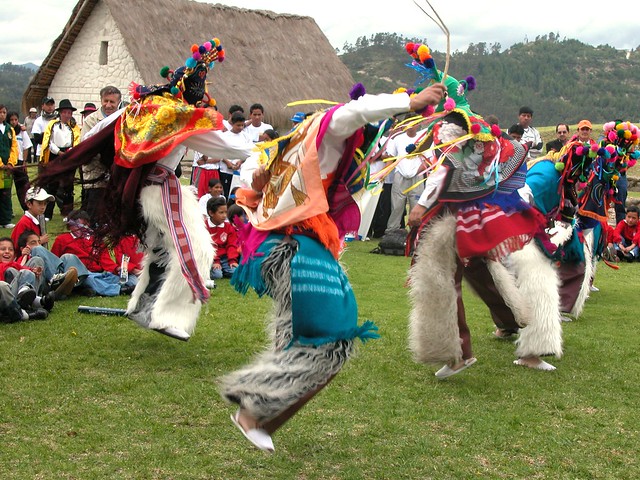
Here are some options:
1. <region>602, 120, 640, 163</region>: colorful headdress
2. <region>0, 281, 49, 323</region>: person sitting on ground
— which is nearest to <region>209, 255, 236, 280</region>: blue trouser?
<region>0, 281, 49, 323</region>: person sitting on ground

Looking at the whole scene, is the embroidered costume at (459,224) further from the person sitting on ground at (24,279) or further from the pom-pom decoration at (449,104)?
the person sitting on ground at (24,279)

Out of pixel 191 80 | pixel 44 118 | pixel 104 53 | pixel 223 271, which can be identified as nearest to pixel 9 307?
pixel 191 80

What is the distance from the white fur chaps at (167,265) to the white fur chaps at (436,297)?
4.82 ft

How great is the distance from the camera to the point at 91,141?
5.73 metres

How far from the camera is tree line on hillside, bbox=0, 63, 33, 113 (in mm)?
49250

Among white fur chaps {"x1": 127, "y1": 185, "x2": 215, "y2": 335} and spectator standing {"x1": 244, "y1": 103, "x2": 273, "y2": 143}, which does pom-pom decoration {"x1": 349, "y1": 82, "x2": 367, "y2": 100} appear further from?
spectator standing {"x1": 244, "y1": 103, "x2": 273, "y2": 143}

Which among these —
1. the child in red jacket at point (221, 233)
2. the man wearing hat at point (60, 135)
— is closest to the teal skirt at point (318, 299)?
the child in red jacket at point (221, 233)

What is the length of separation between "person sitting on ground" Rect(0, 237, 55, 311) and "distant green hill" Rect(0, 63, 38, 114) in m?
38.9

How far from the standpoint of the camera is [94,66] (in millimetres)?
23438

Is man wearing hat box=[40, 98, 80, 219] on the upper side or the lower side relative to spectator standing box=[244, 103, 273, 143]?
lower

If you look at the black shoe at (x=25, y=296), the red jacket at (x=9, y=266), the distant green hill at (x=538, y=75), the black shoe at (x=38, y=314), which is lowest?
the black shoe at (x=38, y=314)

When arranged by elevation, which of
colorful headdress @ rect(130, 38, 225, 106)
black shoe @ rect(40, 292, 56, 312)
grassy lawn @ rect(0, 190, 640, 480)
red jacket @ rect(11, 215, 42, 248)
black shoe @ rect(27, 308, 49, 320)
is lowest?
grassy lawn @ rect(0, 190, 640, 480)

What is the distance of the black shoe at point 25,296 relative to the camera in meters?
6.40

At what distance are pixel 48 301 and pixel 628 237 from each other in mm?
8929
